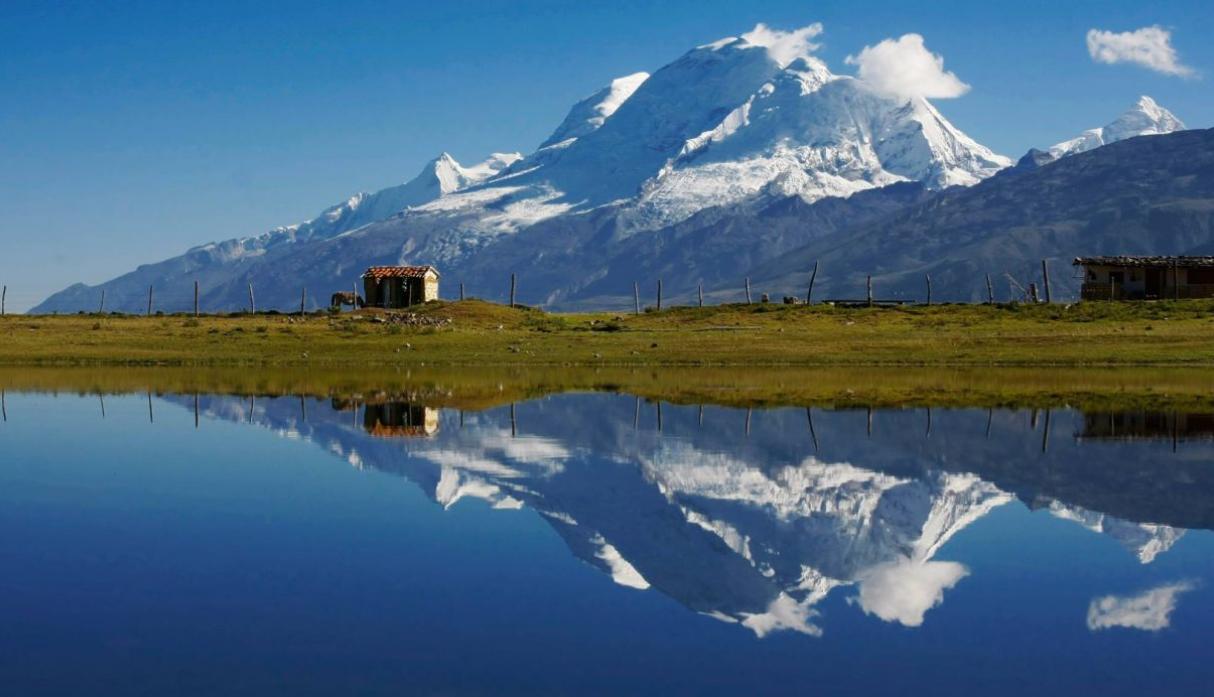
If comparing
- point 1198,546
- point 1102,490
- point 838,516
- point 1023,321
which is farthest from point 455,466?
point 1023,321

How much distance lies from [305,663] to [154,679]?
64.2 inches

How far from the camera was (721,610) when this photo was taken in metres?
18.7

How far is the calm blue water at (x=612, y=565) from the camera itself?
15555 mm

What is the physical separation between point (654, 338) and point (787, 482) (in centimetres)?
5945

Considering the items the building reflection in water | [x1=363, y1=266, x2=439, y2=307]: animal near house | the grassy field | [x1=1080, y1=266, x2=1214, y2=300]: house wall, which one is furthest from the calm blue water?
[x1=1080, y1=266, x2=1214, y2=300]: house wall

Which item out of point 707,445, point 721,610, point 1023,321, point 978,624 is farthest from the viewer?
point 1023,321

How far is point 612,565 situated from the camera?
21156 mm

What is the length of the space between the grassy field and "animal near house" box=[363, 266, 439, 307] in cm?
1595

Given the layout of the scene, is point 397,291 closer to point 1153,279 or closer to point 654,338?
point 654,338

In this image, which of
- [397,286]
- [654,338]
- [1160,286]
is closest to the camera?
[654,338]

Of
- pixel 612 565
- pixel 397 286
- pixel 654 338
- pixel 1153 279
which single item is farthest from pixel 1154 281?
pixel 612 565

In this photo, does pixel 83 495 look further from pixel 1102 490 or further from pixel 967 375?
pixel 967 375

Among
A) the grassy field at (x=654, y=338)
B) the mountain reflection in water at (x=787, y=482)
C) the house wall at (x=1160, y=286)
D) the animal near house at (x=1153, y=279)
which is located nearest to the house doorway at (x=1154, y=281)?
the animal near house at (x=1153, y=279)

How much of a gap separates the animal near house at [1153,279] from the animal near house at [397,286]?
5792 centimetres
